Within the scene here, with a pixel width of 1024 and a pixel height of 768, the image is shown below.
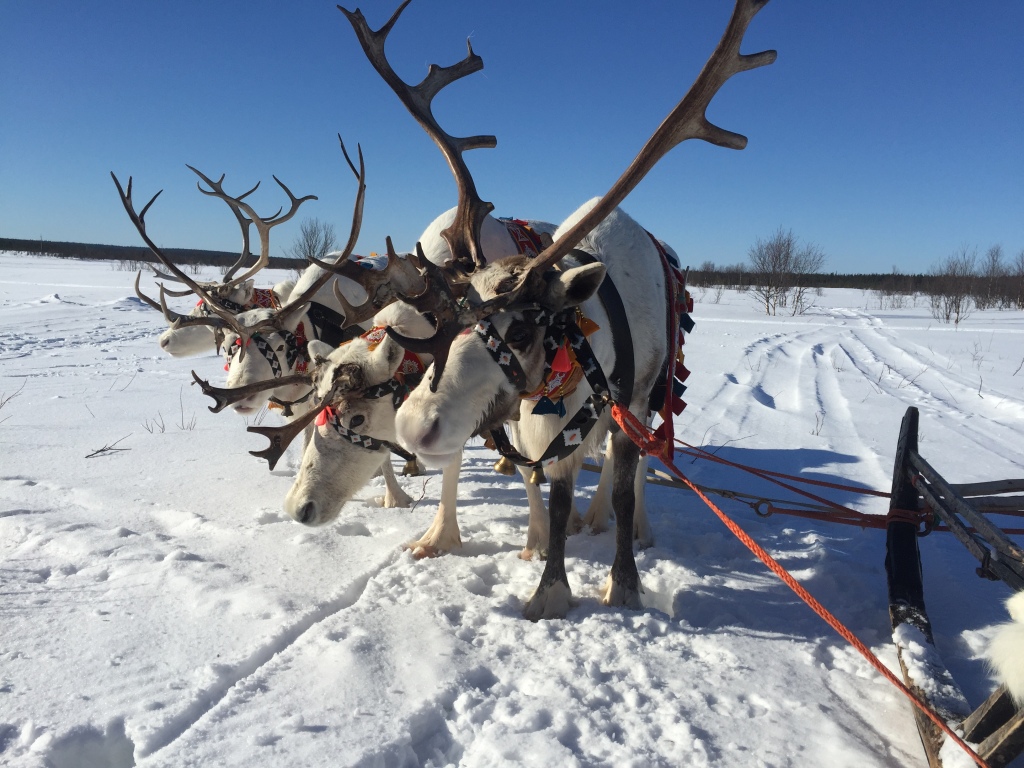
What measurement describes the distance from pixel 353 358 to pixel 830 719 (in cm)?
229

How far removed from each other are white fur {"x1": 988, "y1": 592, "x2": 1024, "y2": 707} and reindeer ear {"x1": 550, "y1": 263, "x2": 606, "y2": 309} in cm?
148

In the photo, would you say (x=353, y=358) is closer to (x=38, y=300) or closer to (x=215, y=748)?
(x=215, y=748)

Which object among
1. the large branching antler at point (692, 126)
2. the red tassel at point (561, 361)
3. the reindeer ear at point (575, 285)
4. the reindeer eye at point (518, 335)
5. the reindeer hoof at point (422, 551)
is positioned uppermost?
the large branching antler at point (692, 126)

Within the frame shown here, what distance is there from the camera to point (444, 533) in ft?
11.5

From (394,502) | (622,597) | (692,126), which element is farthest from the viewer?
(394,502)

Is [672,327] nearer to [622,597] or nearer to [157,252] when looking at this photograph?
[622,597]

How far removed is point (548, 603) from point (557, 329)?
4.02ft

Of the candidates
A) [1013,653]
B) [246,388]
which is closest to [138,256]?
[246,388]

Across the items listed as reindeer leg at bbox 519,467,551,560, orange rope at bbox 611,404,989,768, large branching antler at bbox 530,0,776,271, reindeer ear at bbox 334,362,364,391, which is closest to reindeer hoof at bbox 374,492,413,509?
reindeer leg at bbox 519,467,551,560

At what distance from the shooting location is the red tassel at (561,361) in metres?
2.36

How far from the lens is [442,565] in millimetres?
3219

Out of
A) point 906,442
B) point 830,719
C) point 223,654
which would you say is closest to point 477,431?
point 223,654

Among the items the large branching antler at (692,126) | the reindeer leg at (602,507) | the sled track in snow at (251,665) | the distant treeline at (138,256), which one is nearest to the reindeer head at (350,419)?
the sled track in snow at (251,665)

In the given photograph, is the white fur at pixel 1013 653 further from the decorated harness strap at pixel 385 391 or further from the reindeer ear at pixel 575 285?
the decorated harness strap at pixel 385 391
